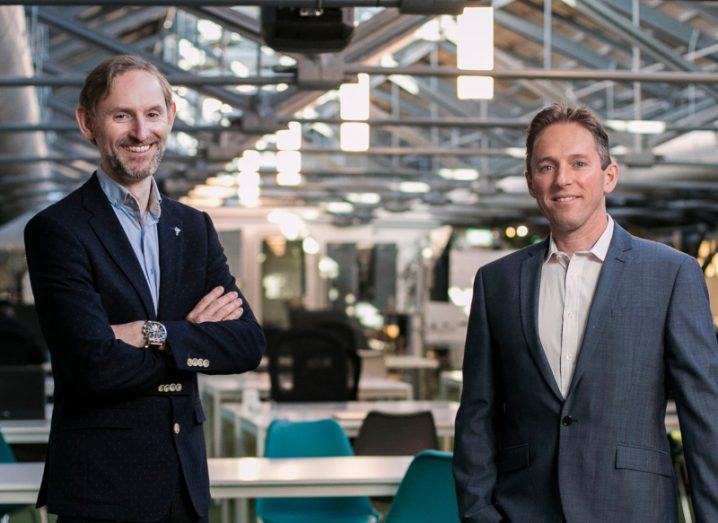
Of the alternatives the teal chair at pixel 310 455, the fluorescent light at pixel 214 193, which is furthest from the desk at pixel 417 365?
the fluorescent light at pixel 214 193

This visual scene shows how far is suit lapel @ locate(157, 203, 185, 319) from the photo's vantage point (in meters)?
2.50

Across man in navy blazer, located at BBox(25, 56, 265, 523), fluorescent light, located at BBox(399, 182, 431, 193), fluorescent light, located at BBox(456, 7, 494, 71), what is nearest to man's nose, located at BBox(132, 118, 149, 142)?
man in navy blazer, located at BBox(25, 56, 265, 523)

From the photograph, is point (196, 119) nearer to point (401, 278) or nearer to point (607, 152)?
point (401, 278)

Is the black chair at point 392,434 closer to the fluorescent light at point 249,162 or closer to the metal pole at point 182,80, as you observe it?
the metal pole at point 182,80

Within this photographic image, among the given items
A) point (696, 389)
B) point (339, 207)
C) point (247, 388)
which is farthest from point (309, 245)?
point (696, 389)

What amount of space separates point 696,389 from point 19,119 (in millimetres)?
10997

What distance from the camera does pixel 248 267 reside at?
28156mm

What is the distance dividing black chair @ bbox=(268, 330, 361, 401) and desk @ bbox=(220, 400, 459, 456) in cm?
33

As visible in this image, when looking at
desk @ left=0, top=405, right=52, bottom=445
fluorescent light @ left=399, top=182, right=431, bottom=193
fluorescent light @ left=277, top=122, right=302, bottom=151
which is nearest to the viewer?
desk @ left=0, top=405, right=52, bottom=445

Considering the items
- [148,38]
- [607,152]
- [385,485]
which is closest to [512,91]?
[148,38]

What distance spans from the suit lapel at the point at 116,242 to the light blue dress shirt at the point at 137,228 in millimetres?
19

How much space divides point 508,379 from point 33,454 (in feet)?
15.9

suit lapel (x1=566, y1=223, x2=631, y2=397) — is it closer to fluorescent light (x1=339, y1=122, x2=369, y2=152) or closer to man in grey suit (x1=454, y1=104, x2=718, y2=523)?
man in grey suit (x1=454, y1=104, x2=718, y2=523)

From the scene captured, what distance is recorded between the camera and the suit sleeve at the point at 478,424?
2607 mm
